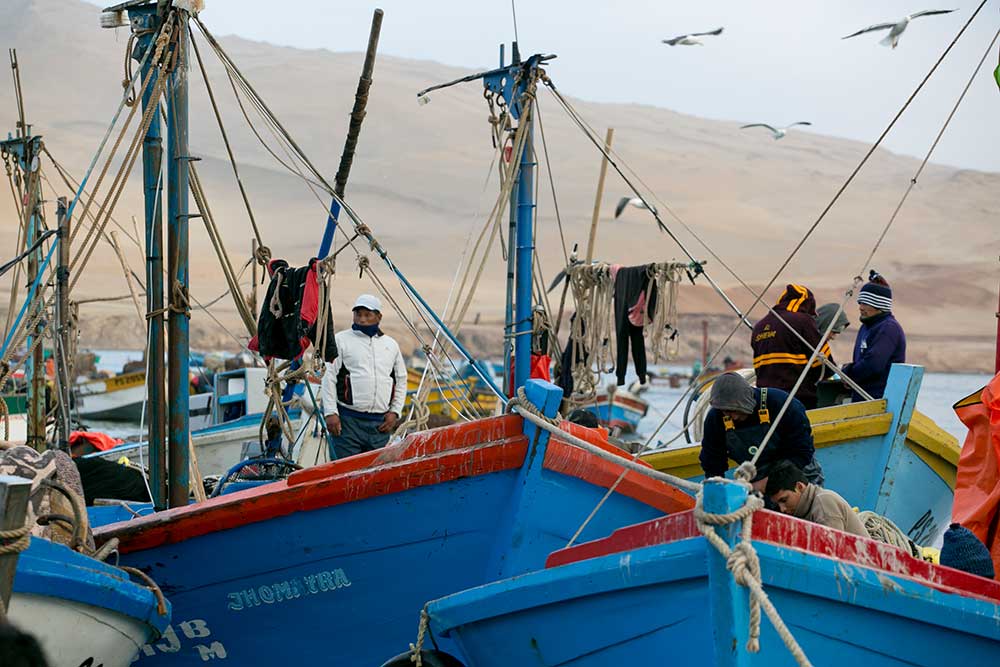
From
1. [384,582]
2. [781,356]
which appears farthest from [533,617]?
[781,356]

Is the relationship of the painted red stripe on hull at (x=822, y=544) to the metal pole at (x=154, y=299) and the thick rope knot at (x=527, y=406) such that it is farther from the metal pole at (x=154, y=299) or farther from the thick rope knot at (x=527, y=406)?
the metal pole at (x=154, y=299)

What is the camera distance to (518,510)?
539 cm

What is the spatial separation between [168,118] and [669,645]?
4.68 m

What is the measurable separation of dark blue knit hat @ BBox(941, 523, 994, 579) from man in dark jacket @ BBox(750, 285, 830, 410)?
2826 millimetres

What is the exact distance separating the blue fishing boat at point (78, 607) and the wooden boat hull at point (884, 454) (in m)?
3.88

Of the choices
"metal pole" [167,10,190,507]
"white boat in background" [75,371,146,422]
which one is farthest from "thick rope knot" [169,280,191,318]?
"white boat in background" [75,371,146,422]

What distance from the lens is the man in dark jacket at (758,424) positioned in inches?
215

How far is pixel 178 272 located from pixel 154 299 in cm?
22

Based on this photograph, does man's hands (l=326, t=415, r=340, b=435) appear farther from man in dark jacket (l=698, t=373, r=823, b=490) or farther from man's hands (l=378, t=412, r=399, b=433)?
man in dark jacket (l=698, t=373, r=823, b=490)

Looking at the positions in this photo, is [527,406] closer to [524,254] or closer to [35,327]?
[524,254]

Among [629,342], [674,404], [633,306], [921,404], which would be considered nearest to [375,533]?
[633,306]

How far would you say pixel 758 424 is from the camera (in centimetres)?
557

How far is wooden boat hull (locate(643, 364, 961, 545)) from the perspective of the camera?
24.4 feet

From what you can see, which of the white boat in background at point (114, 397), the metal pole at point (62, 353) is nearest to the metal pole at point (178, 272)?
the metal pole at point (62, 353)
